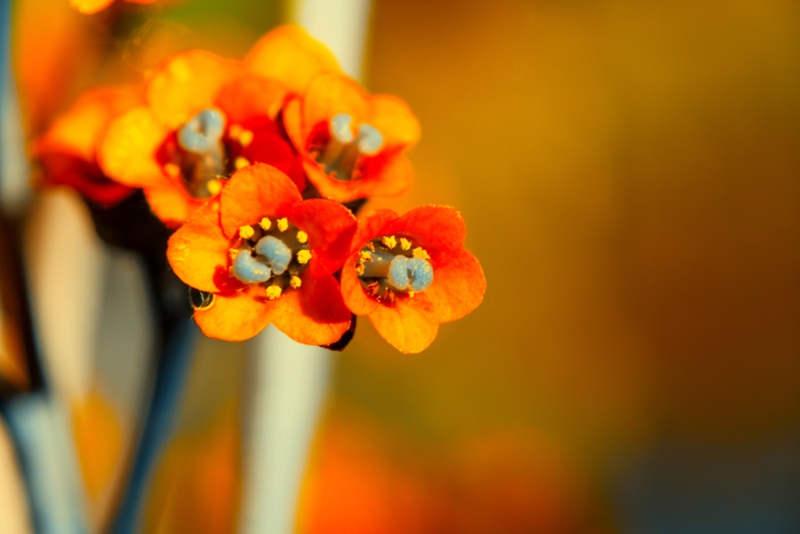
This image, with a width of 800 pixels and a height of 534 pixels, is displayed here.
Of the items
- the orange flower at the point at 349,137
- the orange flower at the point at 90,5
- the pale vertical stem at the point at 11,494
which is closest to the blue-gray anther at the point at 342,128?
the orange flower at the point at 349,137

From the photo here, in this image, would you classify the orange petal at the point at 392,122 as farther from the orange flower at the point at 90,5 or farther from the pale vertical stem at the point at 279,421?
the orange flower at the point at 90,5

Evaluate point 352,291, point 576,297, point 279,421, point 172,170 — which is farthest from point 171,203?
point 576,297

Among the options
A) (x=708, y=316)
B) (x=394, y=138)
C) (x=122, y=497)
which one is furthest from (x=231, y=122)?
(x=708, y=316)

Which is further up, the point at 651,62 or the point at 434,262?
the point at 651,62

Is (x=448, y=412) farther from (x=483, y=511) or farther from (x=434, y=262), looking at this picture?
(x=434, y=262)

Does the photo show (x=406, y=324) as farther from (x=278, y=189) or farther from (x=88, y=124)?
(x=88, y=124)

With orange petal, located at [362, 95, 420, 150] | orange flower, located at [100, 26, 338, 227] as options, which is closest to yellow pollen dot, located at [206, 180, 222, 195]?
orange flower, located at [100, 26, 338, 227]
